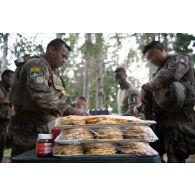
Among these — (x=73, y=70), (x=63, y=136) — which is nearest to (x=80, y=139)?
(x=63, y=136)

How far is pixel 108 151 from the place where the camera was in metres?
0.90

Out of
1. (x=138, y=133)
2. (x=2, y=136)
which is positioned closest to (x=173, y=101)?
(x=138, y=133)

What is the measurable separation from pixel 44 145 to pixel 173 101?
1195 mm

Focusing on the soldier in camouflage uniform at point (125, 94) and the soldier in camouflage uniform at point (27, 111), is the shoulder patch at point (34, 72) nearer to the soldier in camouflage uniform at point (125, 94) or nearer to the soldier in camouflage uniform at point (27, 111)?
the soldier in camouflage uniform at point (27, 111)

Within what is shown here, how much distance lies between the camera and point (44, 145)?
921 mm

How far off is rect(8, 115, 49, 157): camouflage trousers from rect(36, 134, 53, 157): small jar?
81cm

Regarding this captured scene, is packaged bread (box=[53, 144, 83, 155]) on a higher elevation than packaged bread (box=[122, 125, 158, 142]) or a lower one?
lower

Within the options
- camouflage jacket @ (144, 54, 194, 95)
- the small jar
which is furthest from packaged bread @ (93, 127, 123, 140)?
camouflage jacket @ (144, 54, 194, 95)

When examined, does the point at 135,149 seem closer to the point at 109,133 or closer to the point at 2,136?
the point at 109,133

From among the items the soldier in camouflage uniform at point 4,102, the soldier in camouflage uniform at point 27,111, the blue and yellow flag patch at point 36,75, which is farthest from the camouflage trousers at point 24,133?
the soldier in camouflage uniform at point 4,102

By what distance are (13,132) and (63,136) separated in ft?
2.98

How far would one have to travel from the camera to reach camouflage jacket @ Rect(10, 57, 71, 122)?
4.84ft

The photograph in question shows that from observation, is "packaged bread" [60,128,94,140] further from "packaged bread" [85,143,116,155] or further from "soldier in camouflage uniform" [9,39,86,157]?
"soldier in camouflage uniform" [9,39,86,157]

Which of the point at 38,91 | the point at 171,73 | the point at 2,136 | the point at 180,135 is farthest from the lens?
the point at 2,136
